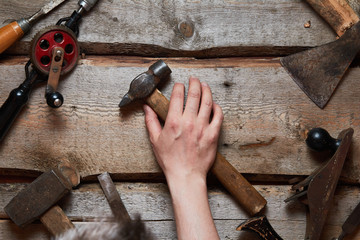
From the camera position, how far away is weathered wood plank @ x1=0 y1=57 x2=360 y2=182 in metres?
1.59

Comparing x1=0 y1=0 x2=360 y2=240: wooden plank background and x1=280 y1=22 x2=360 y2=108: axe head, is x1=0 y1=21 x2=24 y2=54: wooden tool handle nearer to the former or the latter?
x1=0 y1=0 x2=360 y2=240: wooden plank background

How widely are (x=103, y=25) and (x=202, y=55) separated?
41 cm

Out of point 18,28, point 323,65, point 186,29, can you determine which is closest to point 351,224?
point 323,65

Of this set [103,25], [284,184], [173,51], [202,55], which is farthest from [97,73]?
[284,184]

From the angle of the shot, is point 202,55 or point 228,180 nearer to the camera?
point 228,180

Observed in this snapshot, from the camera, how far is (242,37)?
1613 millimetres

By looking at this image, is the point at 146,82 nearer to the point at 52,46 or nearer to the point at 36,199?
the point at 52,46

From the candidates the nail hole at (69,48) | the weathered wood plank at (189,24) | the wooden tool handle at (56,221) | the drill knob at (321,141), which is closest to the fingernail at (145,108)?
the weathered wood plank at (189,24)

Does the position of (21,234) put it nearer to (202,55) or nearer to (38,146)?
(38,146)

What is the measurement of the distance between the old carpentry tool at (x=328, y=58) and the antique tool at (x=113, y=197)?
828mm

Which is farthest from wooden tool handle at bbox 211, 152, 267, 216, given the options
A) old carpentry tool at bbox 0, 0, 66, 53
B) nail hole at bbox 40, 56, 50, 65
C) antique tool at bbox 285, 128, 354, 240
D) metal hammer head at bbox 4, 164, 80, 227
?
old carpentry tool at bbox 0, 0, 66, 53

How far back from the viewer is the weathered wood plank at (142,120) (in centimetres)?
159

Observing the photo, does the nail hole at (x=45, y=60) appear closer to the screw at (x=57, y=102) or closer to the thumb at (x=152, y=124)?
the screw at (x=57, y=102)

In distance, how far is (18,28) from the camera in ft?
4.93
